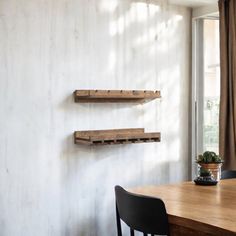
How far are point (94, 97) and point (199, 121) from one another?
3.63ft

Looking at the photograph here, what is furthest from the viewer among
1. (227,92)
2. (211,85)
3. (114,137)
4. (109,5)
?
(211,85)

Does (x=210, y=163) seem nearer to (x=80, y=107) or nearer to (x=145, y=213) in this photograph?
(x=145, y=213)

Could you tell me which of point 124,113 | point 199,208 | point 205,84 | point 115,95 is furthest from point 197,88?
point 199,208

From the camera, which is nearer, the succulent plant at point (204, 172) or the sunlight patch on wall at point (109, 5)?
the succulent plant at point (204, 172)

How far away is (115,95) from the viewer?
3139 millimetres

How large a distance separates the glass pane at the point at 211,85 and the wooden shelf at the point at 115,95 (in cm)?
56

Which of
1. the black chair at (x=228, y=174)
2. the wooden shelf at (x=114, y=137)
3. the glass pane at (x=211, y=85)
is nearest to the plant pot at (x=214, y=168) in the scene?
the black chair at (x=228, y=174)

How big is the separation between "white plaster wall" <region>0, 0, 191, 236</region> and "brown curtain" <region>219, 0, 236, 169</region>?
382mm

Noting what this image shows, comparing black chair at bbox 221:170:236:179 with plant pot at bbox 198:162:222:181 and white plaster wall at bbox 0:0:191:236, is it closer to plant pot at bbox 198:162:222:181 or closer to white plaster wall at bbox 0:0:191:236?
plant pot at bbox 198:162:222:181

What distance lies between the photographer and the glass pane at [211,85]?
12.0ft

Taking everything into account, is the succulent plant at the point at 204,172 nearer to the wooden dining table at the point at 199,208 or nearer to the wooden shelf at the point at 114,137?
the wooden dining table at the point at 199,208

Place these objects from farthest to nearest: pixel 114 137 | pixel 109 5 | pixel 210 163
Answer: pixel 109 5 < pixel 114 137 < pixel 210 163

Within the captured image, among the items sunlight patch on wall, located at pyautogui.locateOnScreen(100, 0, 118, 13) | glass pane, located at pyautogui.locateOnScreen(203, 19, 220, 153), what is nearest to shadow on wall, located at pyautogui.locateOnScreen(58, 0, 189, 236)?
sunlight patch on wall, located at pyautogui.locateOnScreen(100, 0, 118, 13)

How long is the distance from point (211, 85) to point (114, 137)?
3.70ft
